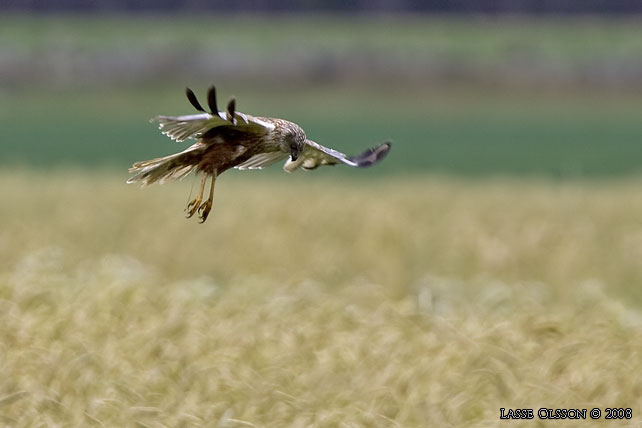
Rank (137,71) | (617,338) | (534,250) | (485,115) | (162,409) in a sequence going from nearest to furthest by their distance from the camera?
1. (162,409)
2. (617,338)
3. (534,250)
4. (485,115)
5. (137,71)

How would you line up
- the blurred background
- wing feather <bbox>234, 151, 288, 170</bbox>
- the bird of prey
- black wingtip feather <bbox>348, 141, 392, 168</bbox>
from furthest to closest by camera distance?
1. the blurred background
2. black wingtip feather <bbox>348, 141, 392, 168</bbox>
3. wing feather <bbox>234, 151, 288, 170</bbox>
4. the bird of prey

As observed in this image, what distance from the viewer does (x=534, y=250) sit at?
11461mm

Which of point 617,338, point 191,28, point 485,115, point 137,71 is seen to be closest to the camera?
point 617,338

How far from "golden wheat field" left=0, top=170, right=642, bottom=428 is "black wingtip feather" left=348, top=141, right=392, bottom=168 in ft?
4.27

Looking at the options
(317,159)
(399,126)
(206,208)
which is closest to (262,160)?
(317,159)

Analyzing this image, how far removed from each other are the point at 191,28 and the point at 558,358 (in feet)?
159

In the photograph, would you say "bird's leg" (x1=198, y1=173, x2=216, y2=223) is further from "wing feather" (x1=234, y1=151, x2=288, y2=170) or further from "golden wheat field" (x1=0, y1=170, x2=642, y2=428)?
"golden wheat field" (x1=0, y1=170, x2=642, y2=428)

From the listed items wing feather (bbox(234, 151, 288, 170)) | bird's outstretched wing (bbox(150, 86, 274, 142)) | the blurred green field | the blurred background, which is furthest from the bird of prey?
the blurred background

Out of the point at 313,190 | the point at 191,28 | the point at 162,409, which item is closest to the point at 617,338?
the point at 162,409

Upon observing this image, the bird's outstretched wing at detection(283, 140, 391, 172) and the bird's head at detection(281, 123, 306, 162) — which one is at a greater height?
the bird's head at detection(281, 123, 306, 162)

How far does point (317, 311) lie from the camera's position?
331 inches

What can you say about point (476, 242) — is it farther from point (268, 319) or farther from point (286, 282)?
point (268, 319)

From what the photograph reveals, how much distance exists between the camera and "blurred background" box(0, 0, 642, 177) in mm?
29562

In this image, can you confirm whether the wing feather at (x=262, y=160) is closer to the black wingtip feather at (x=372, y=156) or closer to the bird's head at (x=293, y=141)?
the bird's head at (x=293, y=141)
